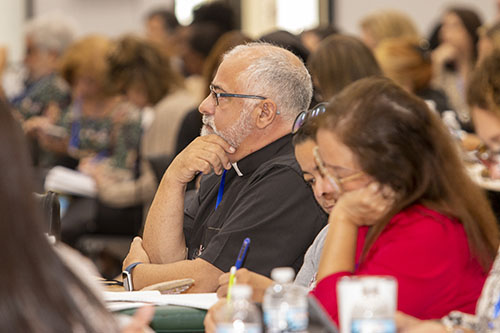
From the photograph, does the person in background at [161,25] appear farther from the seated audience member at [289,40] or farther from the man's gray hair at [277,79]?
the man's gray hair at [277,79]

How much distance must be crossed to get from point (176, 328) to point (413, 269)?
598 millimetres

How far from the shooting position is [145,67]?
586 cm

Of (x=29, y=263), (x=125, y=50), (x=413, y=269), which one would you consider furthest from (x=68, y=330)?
(x=125, y=50)

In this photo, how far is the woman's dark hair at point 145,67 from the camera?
587 centimetres

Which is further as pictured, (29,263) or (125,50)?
(125,50)

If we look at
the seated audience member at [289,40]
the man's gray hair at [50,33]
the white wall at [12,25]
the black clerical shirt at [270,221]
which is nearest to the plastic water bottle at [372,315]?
the black clerical shirt at [270,221]

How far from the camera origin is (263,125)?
2.97 m

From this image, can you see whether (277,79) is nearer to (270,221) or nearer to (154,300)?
(270,221)

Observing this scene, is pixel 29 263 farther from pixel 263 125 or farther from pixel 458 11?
pixel 458 11

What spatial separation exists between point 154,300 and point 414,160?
77cm

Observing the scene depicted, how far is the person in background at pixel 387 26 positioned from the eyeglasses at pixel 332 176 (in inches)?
184

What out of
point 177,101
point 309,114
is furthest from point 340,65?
point 309,114

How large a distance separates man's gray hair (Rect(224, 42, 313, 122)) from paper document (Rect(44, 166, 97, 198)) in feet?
9.42

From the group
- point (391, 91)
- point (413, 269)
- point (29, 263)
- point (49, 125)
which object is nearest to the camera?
point (29, 263)
